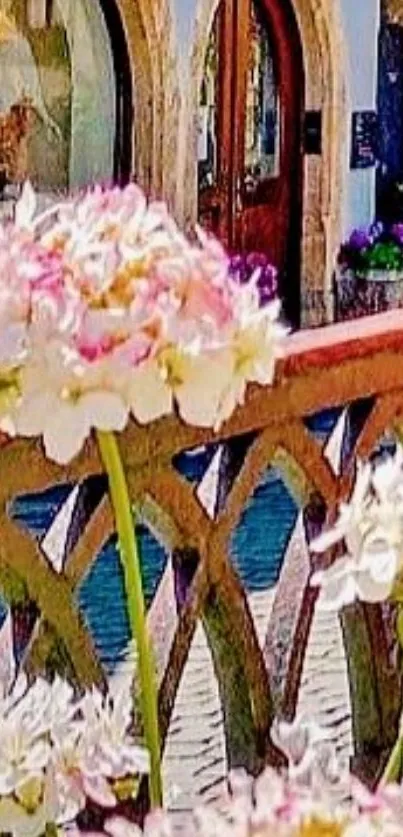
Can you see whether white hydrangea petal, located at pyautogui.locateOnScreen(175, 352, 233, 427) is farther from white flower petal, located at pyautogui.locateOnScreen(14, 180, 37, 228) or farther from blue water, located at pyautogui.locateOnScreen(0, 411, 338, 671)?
blue water, located at pyautogui.locateOnScreen(0, 411, 338, 671)

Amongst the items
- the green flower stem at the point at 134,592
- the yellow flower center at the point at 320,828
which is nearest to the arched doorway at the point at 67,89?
the green flower stem at the point at 134,592

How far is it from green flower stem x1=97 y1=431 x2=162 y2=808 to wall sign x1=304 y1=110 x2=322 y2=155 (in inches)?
311

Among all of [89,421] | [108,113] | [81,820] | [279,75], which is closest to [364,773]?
[81,820]

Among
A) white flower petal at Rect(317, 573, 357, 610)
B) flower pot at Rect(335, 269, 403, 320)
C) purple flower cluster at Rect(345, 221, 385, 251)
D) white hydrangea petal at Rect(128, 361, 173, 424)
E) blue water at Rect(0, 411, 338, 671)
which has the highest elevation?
Answer: white hydrangea petal at Rect(128, 361, 173, 424)

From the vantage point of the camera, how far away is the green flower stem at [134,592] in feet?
3.48

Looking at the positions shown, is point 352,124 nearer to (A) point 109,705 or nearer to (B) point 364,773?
(B) point 364,773

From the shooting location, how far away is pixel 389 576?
1012 millimetres

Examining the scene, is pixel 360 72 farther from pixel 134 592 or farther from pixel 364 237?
pixel 134 592

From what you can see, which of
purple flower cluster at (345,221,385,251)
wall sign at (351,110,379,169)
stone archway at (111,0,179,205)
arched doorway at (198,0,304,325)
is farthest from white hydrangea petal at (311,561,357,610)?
wall sign at (351,110,379,169)

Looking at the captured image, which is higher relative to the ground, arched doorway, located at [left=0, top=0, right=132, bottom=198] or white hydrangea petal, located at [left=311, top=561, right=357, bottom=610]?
arched doorway, located at [left=0, top=0, right=132, bottom=198]

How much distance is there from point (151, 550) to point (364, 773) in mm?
2878

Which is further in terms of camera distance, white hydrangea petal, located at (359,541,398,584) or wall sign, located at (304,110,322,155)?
wall sign, located at (304,110,322,155)

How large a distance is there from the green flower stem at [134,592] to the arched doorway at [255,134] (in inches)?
281

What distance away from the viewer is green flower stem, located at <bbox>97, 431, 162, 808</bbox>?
106cm
